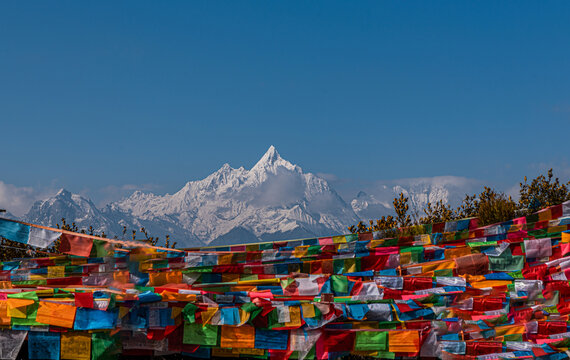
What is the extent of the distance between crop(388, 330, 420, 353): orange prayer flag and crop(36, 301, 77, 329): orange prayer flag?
698 centimetres

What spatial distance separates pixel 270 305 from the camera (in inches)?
556

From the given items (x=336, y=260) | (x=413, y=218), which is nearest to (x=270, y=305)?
(x=336, y=260)

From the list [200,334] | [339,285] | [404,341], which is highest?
[339,285]

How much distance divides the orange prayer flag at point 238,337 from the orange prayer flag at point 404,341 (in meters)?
3.19

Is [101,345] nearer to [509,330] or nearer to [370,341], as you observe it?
[370,341]

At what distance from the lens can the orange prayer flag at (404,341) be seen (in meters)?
14.7

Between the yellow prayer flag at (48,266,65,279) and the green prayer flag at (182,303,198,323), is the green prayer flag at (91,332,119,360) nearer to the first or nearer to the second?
the green prayer flag at (182,303,198,323)

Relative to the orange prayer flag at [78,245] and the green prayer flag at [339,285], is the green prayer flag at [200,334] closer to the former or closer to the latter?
the orange prayer flag at [78,245]

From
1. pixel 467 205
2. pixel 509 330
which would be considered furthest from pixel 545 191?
pixel 509 330

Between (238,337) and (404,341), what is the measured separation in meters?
3.82

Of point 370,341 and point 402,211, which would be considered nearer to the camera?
point 370,341

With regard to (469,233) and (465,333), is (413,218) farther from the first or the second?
(465,333)

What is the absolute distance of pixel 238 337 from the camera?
14133mm

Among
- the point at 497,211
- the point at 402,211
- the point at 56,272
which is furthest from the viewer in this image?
the point at 402,211
